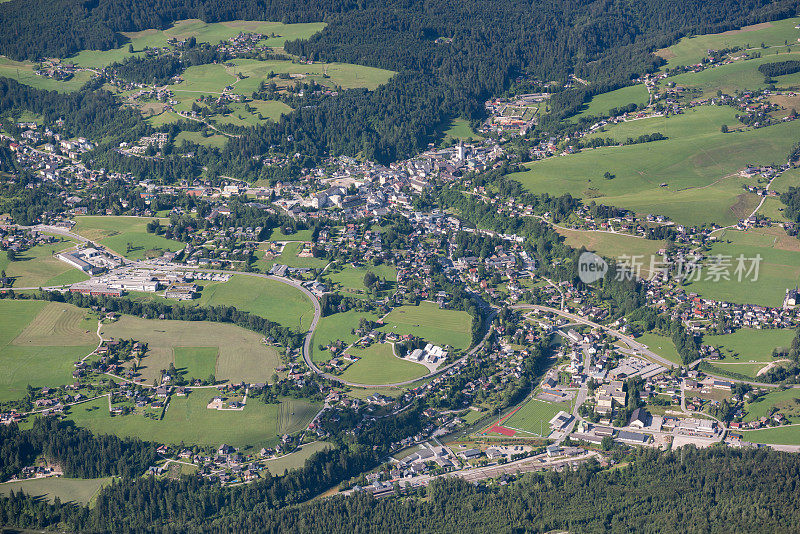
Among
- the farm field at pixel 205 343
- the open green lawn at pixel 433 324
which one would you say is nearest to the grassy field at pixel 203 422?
the farm field at pixel 205 343

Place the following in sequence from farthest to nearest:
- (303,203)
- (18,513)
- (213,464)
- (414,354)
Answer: (303,203)
(414,354)
(213,464)
(18,513)

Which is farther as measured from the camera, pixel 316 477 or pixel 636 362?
pixel 636 362

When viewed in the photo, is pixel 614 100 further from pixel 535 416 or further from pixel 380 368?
pixel 535 416

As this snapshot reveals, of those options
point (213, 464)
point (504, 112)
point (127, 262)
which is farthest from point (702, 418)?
point (504, 112)

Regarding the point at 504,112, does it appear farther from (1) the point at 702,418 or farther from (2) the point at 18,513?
(2) the point at 18,513

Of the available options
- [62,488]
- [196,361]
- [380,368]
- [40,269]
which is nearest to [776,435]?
[380,368]

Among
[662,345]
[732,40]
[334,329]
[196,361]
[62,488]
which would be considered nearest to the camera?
[62,488]
